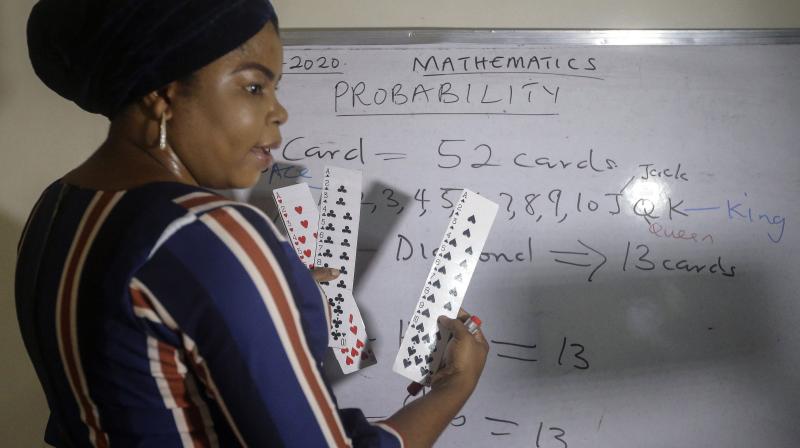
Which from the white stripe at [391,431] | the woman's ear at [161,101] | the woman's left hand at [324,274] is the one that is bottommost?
the white stripe at [391,431]

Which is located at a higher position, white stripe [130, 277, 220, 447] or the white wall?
the white wall

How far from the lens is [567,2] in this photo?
4.30 ft

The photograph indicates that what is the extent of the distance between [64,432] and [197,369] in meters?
0.27

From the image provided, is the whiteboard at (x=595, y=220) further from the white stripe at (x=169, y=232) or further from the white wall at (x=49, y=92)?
the white stripe at (x=169, y=232)

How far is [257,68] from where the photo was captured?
64cm

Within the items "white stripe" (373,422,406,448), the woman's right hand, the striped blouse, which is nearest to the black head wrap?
the striped blouse

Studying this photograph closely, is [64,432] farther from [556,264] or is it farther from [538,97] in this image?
[538,97]

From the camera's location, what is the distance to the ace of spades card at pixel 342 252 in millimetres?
1172

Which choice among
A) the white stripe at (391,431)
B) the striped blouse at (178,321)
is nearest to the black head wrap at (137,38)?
the striped blouse at (178,321)

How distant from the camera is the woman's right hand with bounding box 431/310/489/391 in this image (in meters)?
0.86

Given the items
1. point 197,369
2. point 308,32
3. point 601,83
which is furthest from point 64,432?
point 601,83

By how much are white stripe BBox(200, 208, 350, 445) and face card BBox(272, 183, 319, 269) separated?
0.62 metres

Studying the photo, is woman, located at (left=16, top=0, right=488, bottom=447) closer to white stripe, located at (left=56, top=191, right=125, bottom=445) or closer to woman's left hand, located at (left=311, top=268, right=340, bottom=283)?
white stripe, located at (left=56, top=191, right=125, bottom=445)

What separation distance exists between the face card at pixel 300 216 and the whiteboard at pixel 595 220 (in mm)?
82
